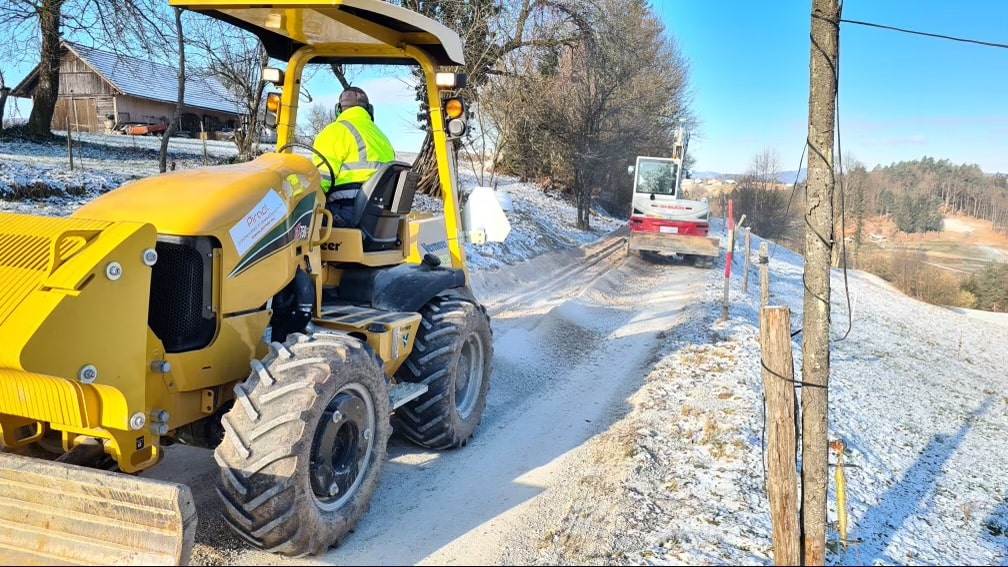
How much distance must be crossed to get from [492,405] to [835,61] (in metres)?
3.81

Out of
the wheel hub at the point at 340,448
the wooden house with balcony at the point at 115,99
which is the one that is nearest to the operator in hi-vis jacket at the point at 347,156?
the wheel hub at the point at 340,448

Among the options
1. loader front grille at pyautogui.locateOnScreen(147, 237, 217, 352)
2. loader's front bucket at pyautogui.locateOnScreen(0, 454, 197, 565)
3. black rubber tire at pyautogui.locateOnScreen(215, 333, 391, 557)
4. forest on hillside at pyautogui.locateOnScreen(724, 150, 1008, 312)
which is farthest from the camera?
forest on hillside at pyautogui.locateOnScreen(724, 150, 1008, 312)

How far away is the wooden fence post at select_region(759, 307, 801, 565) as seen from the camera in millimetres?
3475

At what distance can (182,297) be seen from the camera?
129 inches

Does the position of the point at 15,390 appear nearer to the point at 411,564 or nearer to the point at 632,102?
the point at 411,564

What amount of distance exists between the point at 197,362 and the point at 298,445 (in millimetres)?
691

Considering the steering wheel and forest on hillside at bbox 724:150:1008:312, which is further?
forest on hillside at bbox 724:150:1008:312

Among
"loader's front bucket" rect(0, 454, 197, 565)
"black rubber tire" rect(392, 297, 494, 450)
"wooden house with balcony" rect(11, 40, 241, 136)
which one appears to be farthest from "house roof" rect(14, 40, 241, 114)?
"loader's front bucket" rect(0, 454, 197, 565)

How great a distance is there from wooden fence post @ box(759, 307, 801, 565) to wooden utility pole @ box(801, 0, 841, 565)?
0.18 metres

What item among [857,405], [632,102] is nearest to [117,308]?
[857,405]

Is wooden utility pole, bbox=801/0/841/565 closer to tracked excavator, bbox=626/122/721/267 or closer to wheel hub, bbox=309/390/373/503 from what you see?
wheel hub, bbox=309/390/373/503

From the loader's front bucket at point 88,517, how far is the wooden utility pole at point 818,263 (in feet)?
9.65

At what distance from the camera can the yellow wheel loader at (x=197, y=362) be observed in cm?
272

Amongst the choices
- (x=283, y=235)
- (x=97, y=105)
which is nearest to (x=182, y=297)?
(x=283, y=235)
